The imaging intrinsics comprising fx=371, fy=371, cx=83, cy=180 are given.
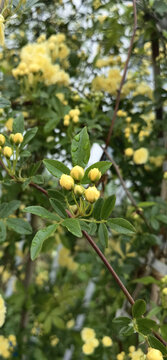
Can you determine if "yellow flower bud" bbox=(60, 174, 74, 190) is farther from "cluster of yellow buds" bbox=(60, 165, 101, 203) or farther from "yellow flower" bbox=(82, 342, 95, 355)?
"yellow flower" bbox=(82, 342, 95, 355)

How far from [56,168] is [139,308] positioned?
0.59 ft

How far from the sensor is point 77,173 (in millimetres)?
390

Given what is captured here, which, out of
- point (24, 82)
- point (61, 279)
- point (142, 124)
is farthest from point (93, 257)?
point (61, 279)

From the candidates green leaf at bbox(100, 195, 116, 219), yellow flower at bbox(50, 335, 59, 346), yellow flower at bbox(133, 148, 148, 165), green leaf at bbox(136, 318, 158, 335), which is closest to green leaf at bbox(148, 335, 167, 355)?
green leaf at bbox(136, 318, 158, 335)

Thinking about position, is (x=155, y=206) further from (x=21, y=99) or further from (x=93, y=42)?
(x=93, y=42)

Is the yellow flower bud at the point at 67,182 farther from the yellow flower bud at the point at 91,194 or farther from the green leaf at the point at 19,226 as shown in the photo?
the green leaf at the point at 19,226

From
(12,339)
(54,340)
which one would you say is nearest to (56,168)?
(12,339)

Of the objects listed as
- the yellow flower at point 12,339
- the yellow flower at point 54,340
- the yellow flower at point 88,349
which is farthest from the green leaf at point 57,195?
the yellow flower at point 54,340

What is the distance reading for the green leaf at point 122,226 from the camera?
0.40 meters

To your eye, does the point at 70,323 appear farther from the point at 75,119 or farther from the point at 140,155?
the point at 75,119

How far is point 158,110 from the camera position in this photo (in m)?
1.00

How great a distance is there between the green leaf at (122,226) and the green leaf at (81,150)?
0.24 feet

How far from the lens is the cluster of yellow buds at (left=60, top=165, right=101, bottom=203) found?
387mm

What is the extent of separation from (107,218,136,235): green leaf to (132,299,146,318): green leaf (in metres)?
0.08
